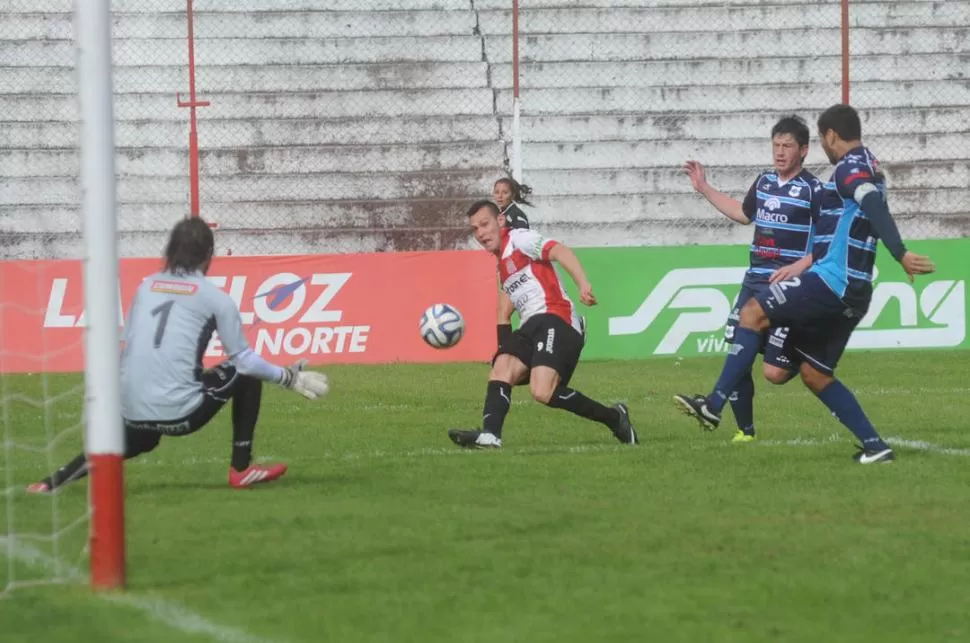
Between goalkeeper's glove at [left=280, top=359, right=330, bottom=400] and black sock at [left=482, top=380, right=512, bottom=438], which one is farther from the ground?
goalkeeper's glove at [left=280, top=359, right=330, bottom=400]

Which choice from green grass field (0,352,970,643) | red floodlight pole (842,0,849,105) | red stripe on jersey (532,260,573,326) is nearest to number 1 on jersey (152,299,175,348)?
green grass field (0,352,970,643)

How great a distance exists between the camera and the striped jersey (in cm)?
1075

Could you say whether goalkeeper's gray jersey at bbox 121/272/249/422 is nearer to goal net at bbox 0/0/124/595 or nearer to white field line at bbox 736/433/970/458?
goal net at bbox 0/0/124/595

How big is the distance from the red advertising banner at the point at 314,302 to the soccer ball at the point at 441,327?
14.6ft

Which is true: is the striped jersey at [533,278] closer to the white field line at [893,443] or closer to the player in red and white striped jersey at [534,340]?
the player in red and white striped jersey at [534,340]

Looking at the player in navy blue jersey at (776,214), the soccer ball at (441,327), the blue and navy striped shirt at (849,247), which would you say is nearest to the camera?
the blue and navy striped shirt at (849,247)

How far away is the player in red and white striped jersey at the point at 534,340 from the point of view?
10484 millimetres

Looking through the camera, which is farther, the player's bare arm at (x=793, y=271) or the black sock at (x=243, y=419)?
the player's bare arm at (x=793, y=271)

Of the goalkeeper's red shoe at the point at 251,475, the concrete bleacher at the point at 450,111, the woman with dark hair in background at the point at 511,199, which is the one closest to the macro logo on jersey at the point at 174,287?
the goalkeeper's red shoe at the point at 251,475

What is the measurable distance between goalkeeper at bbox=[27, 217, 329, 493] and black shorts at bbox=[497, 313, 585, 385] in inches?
96.5

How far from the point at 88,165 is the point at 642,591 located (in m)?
2.38

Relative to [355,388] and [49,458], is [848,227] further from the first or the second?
[355,388]

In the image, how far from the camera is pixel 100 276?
5730 mm

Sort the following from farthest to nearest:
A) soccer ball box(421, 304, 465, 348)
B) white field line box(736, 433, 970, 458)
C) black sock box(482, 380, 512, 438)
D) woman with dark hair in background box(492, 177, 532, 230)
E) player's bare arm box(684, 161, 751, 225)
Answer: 1. soccer ball box(421, 304, 465, 348)
2. woman with dark hair in background box(492, 177, 532, 230)
3. player's bare arm box(684, 161, 751, 225)
4. black sock box(482, 380, 512, 438)
5. white field line box(736, 433, 970, 458)
